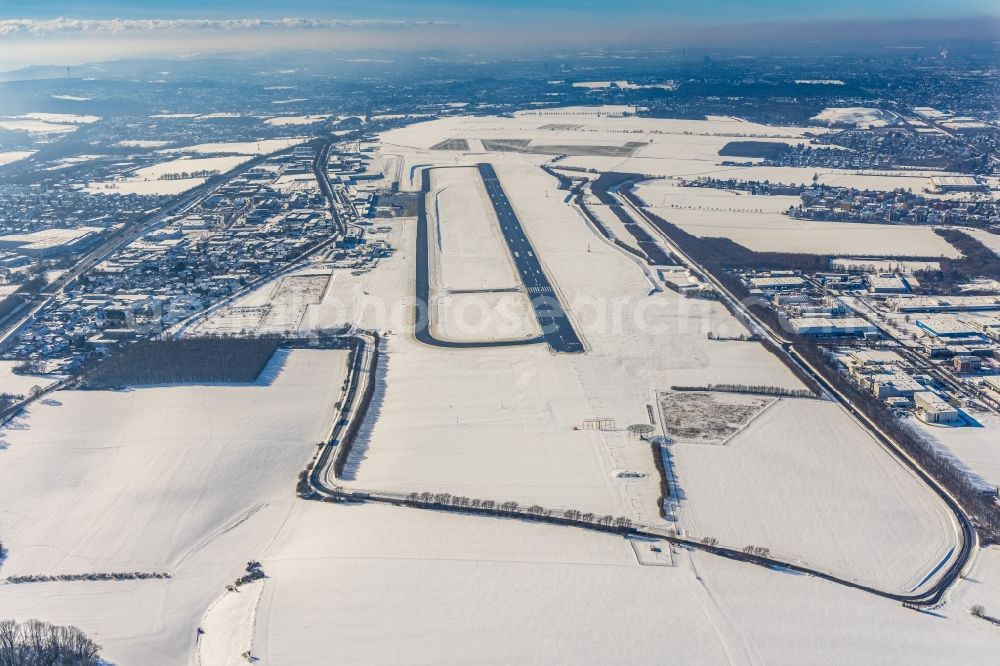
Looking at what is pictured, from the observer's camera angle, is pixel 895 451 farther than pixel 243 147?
No

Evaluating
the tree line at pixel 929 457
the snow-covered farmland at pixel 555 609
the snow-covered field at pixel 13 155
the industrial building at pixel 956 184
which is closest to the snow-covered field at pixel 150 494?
the snow-covered farmland at pixel 555 609

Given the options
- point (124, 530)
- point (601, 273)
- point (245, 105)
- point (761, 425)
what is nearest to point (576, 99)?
point (245, 105)

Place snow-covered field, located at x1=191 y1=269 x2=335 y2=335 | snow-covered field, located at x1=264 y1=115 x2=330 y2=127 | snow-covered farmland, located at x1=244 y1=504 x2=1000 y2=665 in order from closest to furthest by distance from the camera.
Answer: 1. snow-covered farmland, located at x1=244 y1=504 x2=1000 y2=665
2. snow-covered field, located at x1=191 y1=269 x2=335 y2=335
3. snow-covered field, located at x1=264 y1=115 x2=330 y2=127

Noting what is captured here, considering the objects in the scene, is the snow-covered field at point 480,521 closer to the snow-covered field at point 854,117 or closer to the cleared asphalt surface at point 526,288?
the cleared asphalt surface at point 526,288

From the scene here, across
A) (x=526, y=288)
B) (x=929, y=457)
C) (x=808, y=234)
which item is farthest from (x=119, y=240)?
(x=929, y=457)

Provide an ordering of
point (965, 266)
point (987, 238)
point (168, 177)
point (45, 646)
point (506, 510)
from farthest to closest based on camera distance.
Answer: point (168, 177), point (987, 238), point (965, 266), point (506, 510), point (45, 646)

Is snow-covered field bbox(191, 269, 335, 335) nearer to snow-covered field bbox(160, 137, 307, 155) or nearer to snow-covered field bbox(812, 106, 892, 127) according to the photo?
snow-covered field bbox(160, 137, 307, 155)

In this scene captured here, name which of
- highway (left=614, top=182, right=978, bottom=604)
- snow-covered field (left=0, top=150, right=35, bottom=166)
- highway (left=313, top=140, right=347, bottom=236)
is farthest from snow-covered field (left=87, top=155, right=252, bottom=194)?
highway (left=614, top=182, right=978, bottom=604)

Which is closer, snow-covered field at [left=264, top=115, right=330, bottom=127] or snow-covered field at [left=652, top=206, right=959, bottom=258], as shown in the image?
snow-covered field at [left=652, top=206, right=959, bottom=258]

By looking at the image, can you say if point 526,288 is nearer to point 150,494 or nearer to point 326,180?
→ point 150,494

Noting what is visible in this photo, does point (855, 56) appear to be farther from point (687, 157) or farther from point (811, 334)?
point (811, 334)

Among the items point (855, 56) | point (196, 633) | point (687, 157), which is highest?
point (855, 56)
